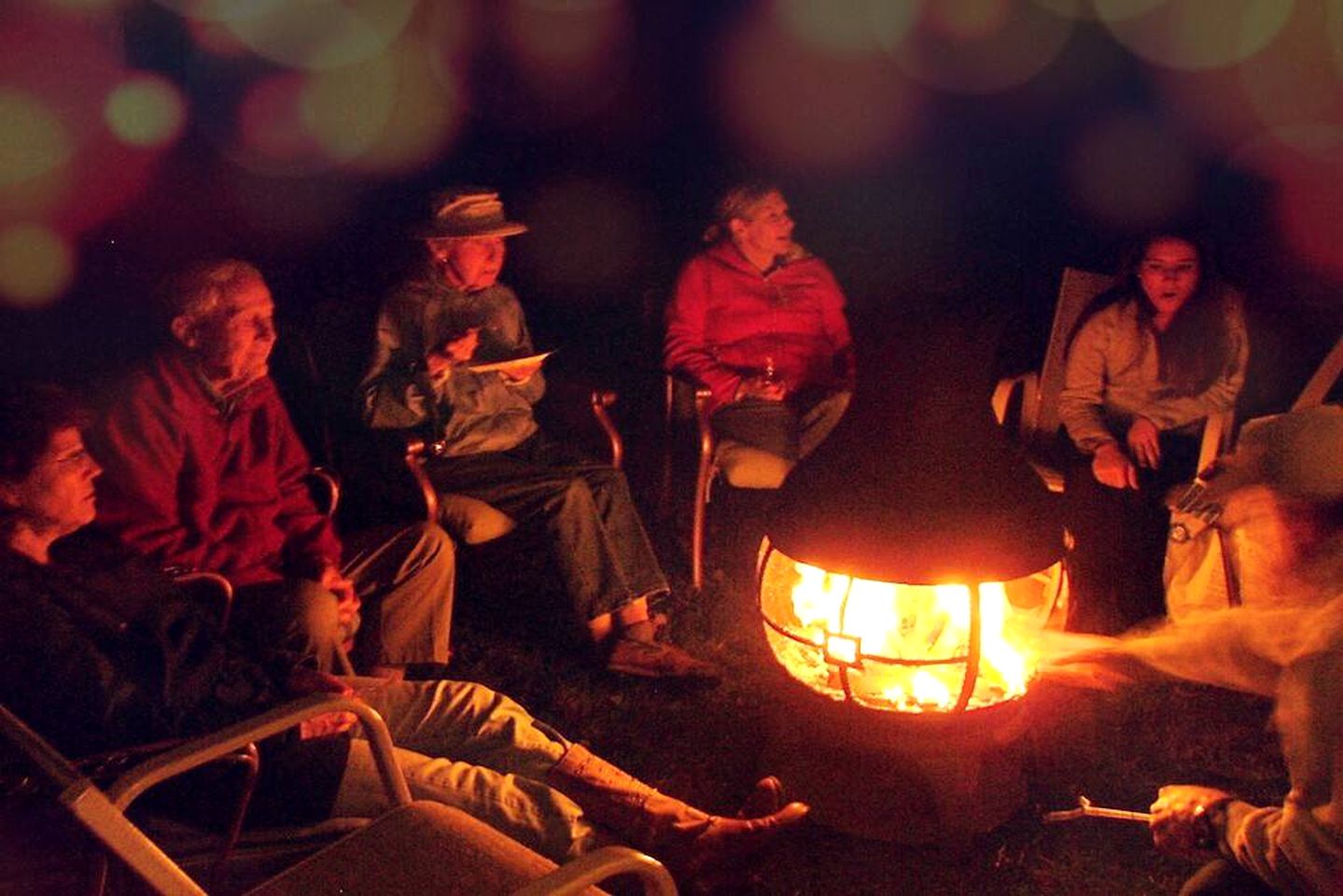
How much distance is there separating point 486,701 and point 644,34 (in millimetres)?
4952

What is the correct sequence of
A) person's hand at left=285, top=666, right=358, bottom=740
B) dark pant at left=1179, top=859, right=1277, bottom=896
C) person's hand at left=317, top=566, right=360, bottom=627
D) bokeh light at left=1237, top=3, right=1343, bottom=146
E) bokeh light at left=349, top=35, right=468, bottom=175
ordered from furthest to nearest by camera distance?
bokeh light at left=1237, top=3, right=1343, bottom=146, bokeh light at left=349, top=35, right=468, bottom=175, person's hand at left=317, top=566, right=360, bottom=627, person's hand at left=285, top=666, right=358, bottom=740, dark pant at left=1179, top=859, right=1277, bottom=896

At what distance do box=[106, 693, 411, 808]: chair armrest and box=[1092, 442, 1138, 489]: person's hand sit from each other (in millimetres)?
2670

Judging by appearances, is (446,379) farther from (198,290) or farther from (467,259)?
(198,290)

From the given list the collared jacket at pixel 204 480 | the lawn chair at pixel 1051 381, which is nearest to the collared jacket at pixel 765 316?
the lawn chair at pixel 1051 381

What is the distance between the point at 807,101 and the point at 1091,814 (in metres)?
5.04

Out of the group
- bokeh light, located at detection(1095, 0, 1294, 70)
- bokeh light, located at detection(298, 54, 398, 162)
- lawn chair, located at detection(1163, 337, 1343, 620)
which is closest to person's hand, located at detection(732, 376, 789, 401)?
lawn chair, located at detection(1163, 337, 1343, 620)

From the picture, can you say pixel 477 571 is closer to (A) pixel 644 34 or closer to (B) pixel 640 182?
(B) pixel 640 182

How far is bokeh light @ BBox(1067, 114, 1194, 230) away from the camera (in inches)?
240

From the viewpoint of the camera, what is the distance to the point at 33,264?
335 cm

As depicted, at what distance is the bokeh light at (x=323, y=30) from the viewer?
496cm

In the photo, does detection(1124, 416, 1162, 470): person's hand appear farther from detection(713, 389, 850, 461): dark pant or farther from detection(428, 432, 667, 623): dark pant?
detection(428, 432, 667, 623): dark pant

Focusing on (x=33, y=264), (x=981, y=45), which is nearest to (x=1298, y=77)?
(x=981, y=45)

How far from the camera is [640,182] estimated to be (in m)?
6.44

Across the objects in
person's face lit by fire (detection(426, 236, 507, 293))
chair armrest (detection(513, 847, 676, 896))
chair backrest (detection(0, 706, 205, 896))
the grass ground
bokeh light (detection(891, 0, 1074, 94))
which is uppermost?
bokeh light (detection(891, 0, 1074, 94))
